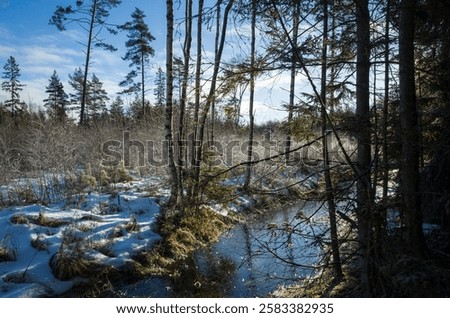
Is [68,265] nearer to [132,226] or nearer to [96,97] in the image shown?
[132,226]

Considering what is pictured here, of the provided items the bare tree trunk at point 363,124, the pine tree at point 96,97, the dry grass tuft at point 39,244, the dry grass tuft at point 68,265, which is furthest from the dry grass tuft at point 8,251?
the pine tree at point 96,97

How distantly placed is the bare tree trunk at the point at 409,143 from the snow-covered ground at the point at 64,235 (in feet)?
15.1

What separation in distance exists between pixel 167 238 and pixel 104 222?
1342 millimetres

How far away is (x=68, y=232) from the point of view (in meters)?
5.75

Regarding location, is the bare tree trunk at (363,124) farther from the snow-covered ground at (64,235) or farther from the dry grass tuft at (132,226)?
the dry grass tuft at (132,226)

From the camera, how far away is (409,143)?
9.65 feet

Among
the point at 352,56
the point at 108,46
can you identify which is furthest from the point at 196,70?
the point at 108,46

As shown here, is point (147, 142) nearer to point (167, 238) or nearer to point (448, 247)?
point (167, 238)

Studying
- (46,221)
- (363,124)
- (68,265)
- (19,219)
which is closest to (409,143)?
(363,124)

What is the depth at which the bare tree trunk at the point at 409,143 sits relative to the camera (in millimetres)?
2967

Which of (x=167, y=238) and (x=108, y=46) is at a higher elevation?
(x=108, y=46)

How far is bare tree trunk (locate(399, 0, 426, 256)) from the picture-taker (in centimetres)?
297

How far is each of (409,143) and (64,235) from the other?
18.0ft

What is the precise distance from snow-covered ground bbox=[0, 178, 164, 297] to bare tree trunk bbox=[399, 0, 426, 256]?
4605 millimetres
